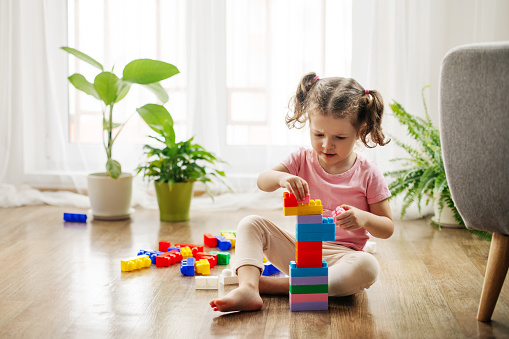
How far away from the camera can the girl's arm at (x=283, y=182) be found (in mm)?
1604

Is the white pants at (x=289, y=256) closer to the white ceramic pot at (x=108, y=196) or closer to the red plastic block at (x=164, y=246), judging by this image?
the red plastic block at (x=164, y=246)

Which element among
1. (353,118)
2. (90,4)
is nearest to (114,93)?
(90,4)

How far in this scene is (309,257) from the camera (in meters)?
1.64

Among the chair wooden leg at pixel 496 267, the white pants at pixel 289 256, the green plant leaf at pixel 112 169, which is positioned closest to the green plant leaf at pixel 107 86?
the green plant leaf at pixel 112 169

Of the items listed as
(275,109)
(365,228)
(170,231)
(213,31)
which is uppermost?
(213,31)

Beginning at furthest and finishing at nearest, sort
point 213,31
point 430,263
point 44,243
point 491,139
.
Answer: point 213,31, point 44,243, point 430,263, point 491,139

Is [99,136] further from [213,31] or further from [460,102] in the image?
[460,102]

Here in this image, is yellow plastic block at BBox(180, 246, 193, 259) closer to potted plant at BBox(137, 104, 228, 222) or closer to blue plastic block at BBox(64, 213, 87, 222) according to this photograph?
potted plant at BBox(137, 104, 228, 222)

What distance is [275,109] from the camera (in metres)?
3.32

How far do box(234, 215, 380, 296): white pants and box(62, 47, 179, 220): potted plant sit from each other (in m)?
1.16

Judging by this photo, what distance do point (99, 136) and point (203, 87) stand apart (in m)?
0.65

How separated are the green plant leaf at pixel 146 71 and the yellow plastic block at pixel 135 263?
941mm

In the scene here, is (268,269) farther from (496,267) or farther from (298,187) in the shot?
(496,267)

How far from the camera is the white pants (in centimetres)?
172
